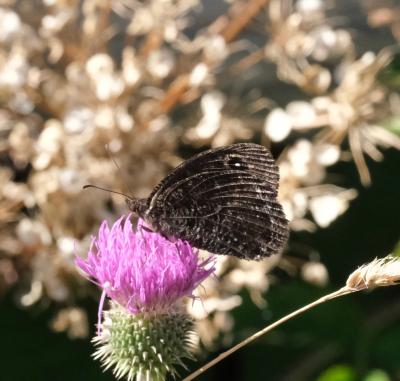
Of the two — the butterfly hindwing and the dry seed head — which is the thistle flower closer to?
the butterfly hindwing

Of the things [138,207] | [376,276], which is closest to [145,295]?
[138,207]

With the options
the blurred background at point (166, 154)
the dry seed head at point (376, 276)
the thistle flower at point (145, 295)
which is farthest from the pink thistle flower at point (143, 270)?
the blurred background at point (166, 154)

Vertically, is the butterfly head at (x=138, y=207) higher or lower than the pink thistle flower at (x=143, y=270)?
higher

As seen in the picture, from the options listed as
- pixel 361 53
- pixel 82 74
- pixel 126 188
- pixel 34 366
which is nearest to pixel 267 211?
pixel 126 188

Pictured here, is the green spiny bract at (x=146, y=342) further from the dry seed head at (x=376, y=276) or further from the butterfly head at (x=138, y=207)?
the dry seed head at (x=376, y=276)

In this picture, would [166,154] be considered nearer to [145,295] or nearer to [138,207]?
[138,207]

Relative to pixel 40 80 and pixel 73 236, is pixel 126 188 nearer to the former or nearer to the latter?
pixel 73 236

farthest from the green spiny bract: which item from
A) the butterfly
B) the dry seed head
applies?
the dry seed head
